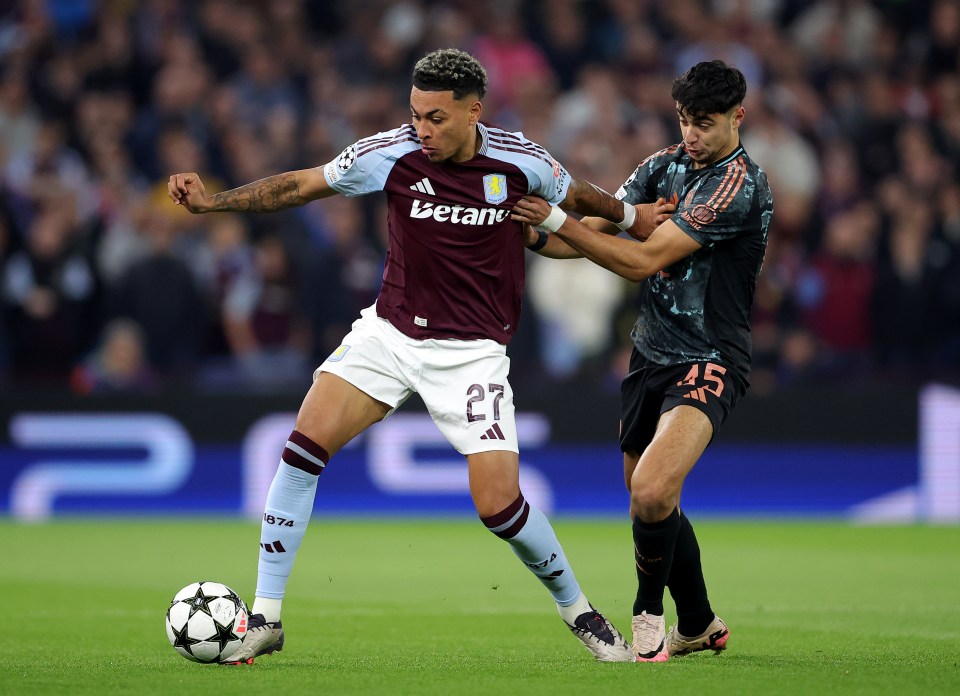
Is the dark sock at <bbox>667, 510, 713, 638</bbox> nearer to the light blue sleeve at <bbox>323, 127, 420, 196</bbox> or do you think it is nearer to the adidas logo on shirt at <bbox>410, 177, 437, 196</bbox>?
the adidas logo on shirt at <bbox>410, 177, 437, 196</bbox>

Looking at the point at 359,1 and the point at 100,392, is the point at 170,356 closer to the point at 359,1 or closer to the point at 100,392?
the point at 100,392

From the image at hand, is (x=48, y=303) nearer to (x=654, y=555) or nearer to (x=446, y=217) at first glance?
A: (x=446, y=217)

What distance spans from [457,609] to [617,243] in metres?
3.04

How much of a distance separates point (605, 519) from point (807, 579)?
4.19m

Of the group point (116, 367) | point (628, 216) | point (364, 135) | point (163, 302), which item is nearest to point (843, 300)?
point (364, 135)

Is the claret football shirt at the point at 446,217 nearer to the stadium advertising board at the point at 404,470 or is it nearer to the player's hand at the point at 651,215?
the player's hand at the point at 651,215

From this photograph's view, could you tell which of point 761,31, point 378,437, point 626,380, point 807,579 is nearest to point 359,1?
point 761,31

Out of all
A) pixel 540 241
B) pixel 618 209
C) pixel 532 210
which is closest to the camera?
pixel 532 210

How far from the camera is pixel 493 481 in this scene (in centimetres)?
636

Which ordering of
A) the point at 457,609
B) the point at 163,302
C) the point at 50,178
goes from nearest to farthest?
the point at 457,609 < the point at 163,302 < the point at 50,178

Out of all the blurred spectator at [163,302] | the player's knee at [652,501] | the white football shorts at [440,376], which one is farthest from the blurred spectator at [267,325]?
the player's knee at [652,501]

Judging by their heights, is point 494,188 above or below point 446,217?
above

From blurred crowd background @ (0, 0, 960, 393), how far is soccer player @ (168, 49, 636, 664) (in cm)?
724

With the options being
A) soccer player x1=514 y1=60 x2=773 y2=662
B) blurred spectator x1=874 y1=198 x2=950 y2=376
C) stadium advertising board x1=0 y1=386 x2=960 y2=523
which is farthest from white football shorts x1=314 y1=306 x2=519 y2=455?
blurred spectator x1=874 y1=198 x2=950 y2=376
